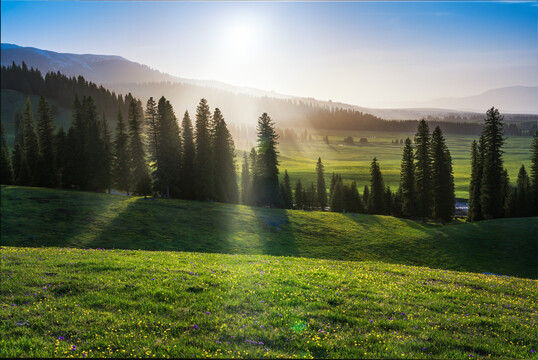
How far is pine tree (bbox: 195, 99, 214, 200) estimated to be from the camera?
215 feet

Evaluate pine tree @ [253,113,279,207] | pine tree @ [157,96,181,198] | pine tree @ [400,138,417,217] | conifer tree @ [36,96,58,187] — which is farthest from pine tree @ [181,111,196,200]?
pine tree @ [400,138,417,217]

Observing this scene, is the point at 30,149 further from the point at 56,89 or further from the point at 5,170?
the point at 56,89

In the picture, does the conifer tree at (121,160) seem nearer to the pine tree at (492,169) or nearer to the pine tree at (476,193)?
the pine tree at (492,169)

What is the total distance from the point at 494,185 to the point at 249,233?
2203 inches

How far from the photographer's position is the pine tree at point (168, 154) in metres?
64.2

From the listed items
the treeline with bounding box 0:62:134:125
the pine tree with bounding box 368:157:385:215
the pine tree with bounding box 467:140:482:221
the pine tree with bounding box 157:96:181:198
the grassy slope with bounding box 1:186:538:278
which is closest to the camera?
the grassy slope with bounding box 1:186:538:278

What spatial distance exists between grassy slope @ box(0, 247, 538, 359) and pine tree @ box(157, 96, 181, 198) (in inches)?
A: 1930

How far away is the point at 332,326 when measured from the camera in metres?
9.97

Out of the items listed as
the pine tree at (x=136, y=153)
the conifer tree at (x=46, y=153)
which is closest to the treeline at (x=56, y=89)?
the conifer tree at (x=46, y=153)

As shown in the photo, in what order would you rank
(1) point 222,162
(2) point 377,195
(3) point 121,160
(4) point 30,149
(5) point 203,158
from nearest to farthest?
(5) point 203,158 < (3) point 121,160 < (1) point 222,162 < (4) point 30,149 < (2) point 377,195

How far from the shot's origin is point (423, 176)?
66.7 metres

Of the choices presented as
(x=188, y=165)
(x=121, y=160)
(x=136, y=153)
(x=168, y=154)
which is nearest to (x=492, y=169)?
(x=188, y=165)

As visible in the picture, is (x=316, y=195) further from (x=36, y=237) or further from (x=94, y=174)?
(x=36, y=237)

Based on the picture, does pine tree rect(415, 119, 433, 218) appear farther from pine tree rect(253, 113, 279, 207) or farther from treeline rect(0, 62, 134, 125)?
treeline rect(0, 62, 134, 125)
